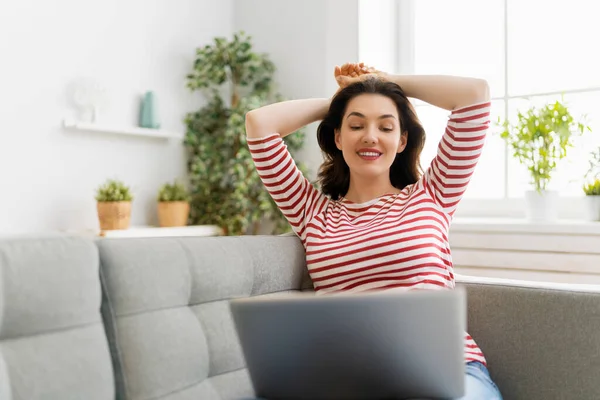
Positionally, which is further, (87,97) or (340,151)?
(87,97)

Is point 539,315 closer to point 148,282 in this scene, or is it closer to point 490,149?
point 148,282

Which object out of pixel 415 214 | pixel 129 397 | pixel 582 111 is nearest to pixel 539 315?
pixel 415 214

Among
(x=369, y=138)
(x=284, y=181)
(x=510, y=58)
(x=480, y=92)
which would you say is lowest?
(x=284, y=181)

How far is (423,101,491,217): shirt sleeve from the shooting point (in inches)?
60.4

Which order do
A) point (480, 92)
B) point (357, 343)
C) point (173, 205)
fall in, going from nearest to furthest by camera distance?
point (357, 343) < point (480, 92) < point (173, 205)

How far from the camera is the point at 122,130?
3.08 m

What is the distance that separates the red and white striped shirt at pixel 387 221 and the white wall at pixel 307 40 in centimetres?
168

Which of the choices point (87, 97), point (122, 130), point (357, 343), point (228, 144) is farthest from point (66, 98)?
point (357, 343)

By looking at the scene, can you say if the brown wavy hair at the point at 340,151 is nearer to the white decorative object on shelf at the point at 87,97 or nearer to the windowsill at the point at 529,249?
the windowsill at the point at 529,249

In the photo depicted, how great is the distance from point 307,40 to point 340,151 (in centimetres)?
177

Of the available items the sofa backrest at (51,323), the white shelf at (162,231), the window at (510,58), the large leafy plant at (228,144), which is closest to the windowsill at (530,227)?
the window at (510,58)

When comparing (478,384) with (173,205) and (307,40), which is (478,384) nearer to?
(173,205)

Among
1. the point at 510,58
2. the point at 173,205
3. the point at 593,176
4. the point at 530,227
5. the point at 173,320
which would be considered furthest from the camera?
the point at 173,205

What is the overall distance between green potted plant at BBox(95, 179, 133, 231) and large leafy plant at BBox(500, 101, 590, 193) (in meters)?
1.72
